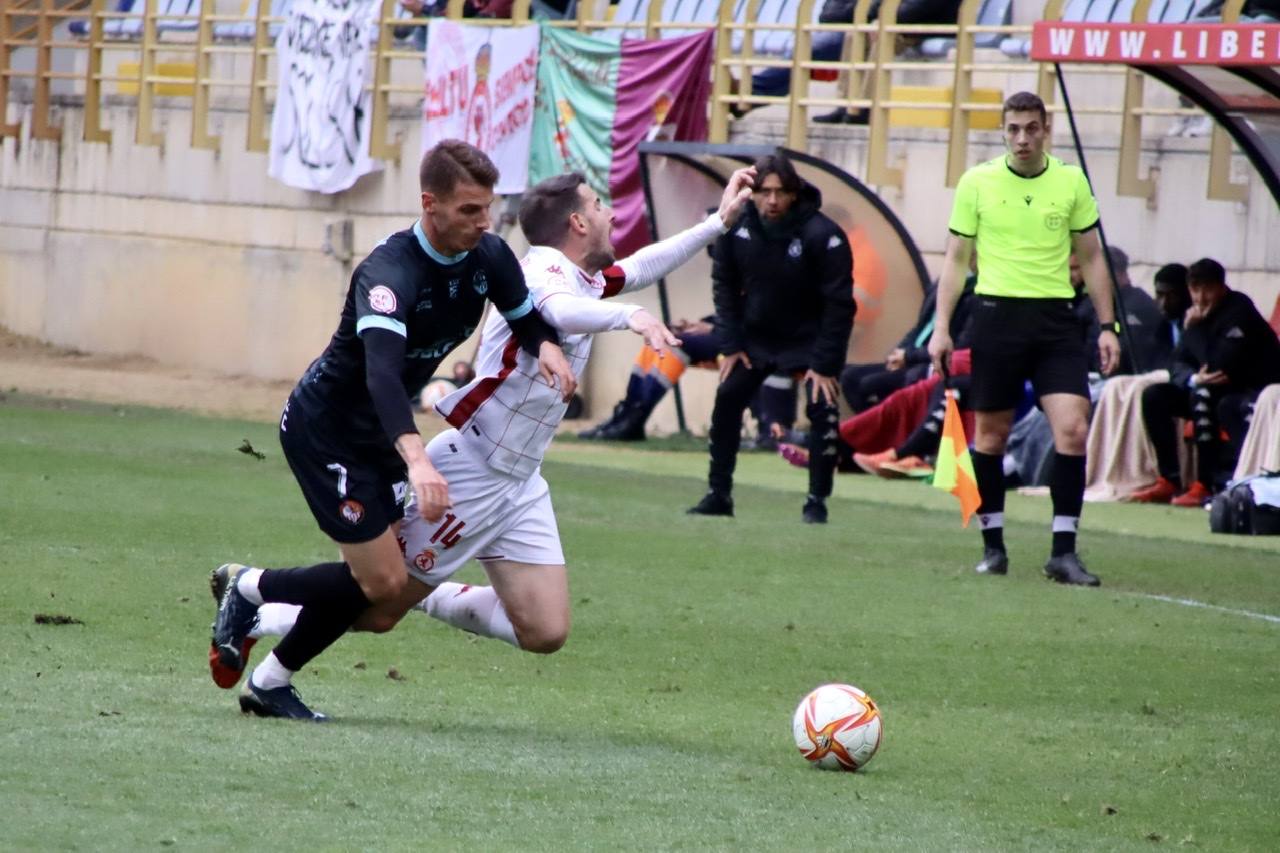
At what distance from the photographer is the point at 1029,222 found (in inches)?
396

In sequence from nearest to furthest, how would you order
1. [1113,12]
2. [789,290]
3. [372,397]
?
1. [372,397]
2. [789,290]
3. [1113,12]

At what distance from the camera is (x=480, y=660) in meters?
7.68

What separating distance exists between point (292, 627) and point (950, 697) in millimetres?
2302

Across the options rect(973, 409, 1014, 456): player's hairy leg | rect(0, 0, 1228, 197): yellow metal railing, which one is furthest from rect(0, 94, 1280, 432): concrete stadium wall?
rect(973, 409, 1014, 456): player's hairy leg

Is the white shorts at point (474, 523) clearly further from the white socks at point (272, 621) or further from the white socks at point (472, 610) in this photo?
the white socks at point (272, 621)

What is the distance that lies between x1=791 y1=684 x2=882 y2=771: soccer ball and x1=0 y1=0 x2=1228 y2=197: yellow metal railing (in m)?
10.7

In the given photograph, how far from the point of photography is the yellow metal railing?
691 inches

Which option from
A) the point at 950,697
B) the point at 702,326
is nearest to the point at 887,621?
the point at 950,697

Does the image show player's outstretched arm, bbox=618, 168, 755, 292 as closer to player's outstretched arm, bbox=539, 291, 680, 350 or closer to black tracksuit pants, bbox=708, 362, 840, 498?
player's outstretched arm, bbox=539, 291, 680, 350

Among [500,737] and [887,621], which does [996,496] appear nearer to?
[887,621]

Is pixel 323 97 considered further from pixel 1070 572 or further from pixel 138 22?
pixel 1070 572

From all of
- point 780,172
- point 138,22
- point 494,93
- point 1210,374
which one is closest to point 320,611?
point 780,172

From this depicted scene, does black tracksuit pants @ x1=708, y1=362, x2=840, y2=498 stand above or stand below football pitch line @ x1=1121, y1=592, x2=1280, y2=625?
above

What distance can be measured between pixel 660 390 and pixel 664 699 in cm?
1232
